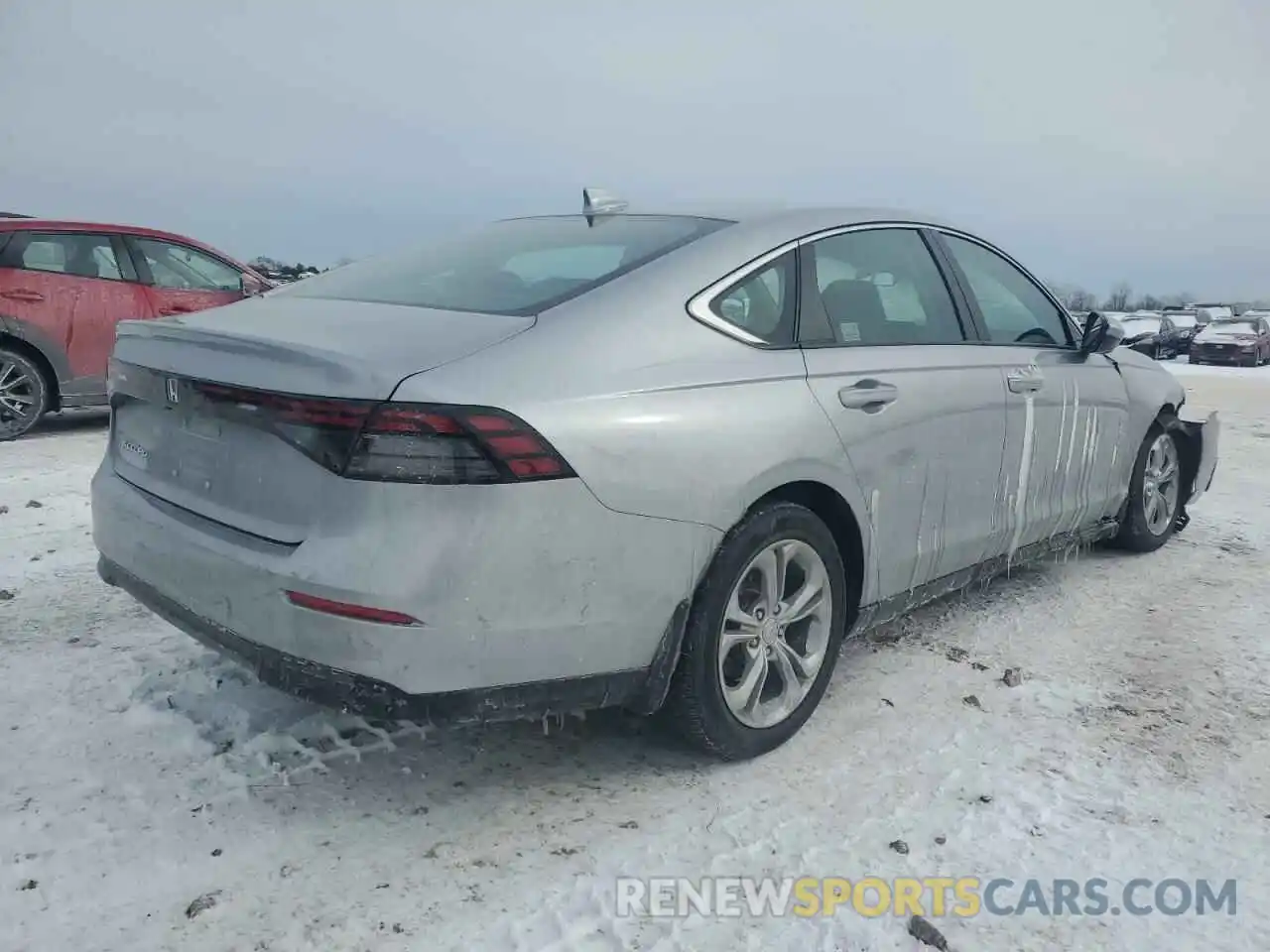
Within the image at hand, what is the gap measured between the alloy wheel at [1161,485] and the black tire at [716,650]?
2810 millimetres

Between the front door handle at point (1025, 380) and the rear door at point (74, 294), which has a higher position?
the rear door at point (74, 294)

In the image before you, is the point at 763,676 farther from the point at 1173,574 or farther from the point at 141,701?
the point at 1173,574

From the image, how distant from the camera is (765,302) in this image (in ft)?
9.21

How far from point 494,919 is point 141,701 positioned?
1550mm

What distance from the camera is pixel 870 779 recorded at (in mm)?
2658

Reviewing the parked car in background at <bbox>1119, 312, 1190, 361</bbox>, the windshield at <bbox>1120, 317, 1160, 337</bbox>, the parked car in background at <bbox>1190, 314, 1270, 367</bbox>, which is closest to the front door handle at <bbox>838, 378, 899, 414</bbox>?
the parked car in background at <bbox>1190, 314, 1270, 367</bbox>

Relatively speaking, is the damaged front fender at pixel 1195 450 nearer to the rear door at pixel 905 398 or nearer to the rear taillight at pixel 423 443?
the rear door at pixel 905 398

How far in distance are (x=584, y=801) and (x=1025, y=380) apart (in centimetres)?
229

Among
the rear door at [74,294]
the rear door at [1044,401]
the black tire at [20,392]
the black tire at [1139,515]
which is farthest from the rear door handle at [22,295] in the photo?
the black tire at [1139,515]

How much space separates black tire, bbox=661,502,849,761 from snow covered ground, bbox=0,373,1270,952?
10 centimetres

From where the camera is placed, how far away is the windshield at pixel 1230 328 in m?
26.0

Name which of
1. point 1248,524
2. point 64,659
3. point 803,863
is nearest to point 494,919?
point 803,863

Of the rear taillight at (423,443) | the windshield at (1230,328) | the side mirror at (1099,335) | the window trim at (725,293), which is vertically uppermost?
the window trim at (725,293)

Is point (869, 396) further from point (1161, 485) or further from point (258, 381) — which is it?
point (1161, 485)
